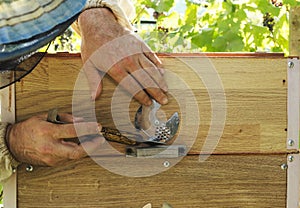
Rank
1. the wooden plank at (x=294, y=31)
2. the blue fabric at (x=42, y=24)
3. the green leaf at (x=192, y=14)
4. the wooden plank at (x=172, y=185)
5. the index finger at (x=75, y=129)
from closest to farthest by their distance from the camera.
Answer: the blue fabric at (x=42, y=24) → the index finger at (x=75, y=129) → the wooden plank at (x=172, y=185) → the wooden plank at (x=294, y=31) → the green leaf at (x=192, y=14)

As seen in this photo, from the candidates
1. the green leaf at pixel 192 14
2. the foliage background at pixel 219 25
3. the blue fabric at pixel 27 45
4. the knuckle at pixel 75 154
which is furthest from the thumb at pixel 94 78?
the green leaf at pixel 192 14

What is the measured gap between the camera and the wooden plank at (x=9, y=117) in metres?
1.68

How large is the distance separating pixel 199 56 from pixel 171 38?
1.11 metres

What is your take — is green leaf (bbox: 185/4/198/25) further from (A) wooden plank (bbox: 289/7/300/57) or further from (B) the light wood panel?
(B) the light wood panel

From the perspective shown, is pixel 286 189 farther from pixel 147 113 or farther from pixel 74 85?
pixel 74 85

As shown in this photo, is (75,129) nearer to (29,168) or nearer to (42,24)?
(29,168)

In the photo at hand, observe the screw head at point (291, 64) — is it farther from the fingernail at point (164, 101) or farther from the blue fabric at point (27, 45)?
the blue fabric at point (27, 45)

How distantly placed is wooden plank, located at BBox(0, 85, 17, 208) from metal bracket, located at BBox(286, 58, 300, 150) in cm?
70

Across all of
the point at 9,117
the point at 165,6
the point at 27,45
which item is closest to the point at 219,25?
the point at 165,6

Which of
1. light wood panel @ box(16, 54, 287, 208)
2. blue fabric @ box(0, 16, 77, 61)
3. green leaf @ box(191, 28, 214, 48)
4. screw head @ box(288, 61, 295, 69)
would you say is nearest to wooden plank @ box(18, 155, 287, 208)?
light wood panel @ box(16, 54, 287, 208)

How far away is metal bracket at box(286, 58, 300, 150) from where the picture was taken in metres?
1.76

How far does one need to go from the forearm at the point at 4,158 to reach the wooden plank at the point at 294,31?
4.24ft

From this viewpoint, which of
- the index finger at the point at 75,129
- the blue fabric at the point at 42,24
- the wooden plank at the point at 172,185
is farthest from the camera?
the wooden plank at the point at 172,185

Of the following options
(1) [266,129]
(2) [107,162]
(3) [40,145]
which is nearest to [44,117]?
(3) [40,145]
